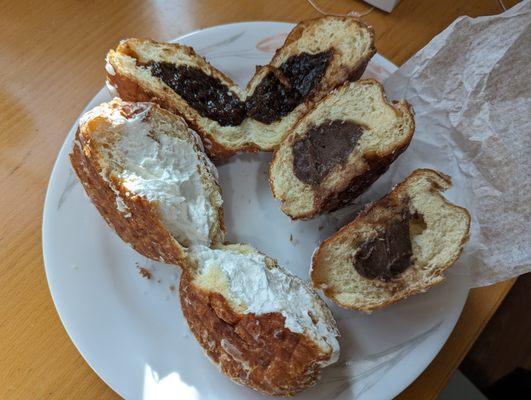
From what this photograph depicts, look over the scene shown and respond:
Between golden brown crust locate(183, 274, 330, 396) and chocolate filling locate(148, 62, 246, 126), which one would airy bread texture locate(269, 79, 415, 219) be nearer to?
chocolate filling locate(148, 62, 246, 126)

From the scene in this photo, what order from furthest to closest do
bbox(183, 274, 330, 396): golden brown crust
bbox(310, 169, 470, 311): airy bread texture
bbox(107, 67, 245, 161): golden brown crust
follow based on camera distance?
bbox(107, 67, 245, 161): golden brown crust < bbox(310, 169, 470, 311): airy bread texture < bbox(183, 274, 330, 396): golden brown crust

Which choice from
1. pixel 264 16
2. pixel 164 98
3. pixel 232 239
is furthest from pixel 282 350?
pixel 264 16

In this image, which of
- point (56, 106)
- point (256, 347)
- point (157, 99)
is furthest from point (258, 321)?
point (56, 106)

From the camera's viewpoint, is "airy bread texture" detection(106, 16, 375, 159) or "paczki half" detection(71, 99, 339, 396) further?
"airy bread texture" detection(106, 16, 375, 159)

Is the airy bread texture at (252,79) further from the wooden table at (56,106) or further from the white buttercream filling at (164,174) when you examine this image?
the wooden table at (56,106)

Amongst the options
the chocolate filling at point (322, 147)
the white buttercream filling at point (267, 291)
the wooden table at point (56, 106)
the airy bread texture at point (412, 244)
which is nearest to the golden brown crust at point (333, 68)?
the chocolate filling at point (322, 147)

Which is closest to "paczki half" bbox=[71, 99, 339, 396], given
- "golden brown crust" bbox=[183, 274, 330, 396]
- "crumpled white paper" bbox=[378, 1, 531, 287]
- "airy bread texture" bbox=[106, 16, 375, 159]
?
"golden brown crust" bbox=[183, 274, 330, 396]

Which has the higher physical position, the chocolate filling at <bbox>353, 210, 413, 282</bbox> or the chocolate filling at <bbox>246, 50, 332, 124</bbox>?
the chocolate filling at <bbox>246, 50, 332, 124</bbox>
